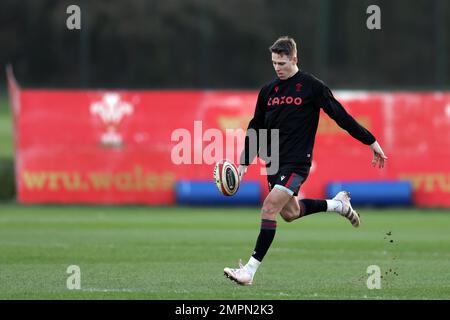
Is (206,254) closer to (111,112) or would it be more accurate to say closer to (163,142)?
(163,142)

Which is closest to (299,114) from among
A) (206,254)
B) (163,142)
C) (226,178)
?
(226,178)

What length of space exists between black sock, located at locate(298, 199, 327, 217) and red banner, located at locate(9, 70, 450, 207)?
1203 cm

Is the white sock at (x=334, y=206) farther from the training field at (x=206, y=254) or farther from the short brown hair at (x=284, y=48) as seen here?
the short brown hair at (x=284, y=48)

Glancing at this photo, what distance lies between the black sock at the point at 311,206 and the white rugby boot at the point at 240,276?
1.13 metres

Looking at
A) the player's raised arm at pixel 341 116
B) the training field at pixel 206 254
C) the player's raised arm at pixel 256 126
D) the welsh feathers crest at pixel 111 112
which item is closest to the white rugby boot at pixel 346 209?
the training field at pixel 206 254

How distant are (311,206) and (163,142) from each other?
12841 mm

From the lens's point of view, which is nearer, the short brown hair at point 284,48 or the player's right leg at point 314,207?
the short brown hair at point 284,48

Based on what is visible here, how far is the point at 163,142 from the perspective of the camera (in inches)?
936

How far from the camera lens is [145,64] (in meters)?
28.1

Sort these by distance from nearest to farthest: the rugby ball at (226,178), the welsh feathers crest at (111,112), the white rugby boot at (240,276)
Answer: the white rugby boot at (240,276)
the rugby ball at (226,178)
the welsh feathers crest at (111,112)

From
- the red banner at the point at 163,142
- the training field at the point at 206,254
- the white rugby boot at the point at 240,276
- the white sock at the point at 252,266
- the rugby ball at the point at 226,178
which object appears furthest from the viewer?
the red banner at the point at 163,142

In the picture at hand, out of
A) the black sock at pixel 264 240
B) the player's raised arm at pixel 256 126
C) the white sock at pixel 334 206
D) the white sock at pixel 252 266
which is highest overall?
the player's raised arm at pixel 256 126

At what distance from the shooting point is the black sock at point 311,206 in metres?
11.1

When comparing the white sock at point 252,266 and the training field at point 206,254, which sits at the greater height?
the white sock at point 252,266
